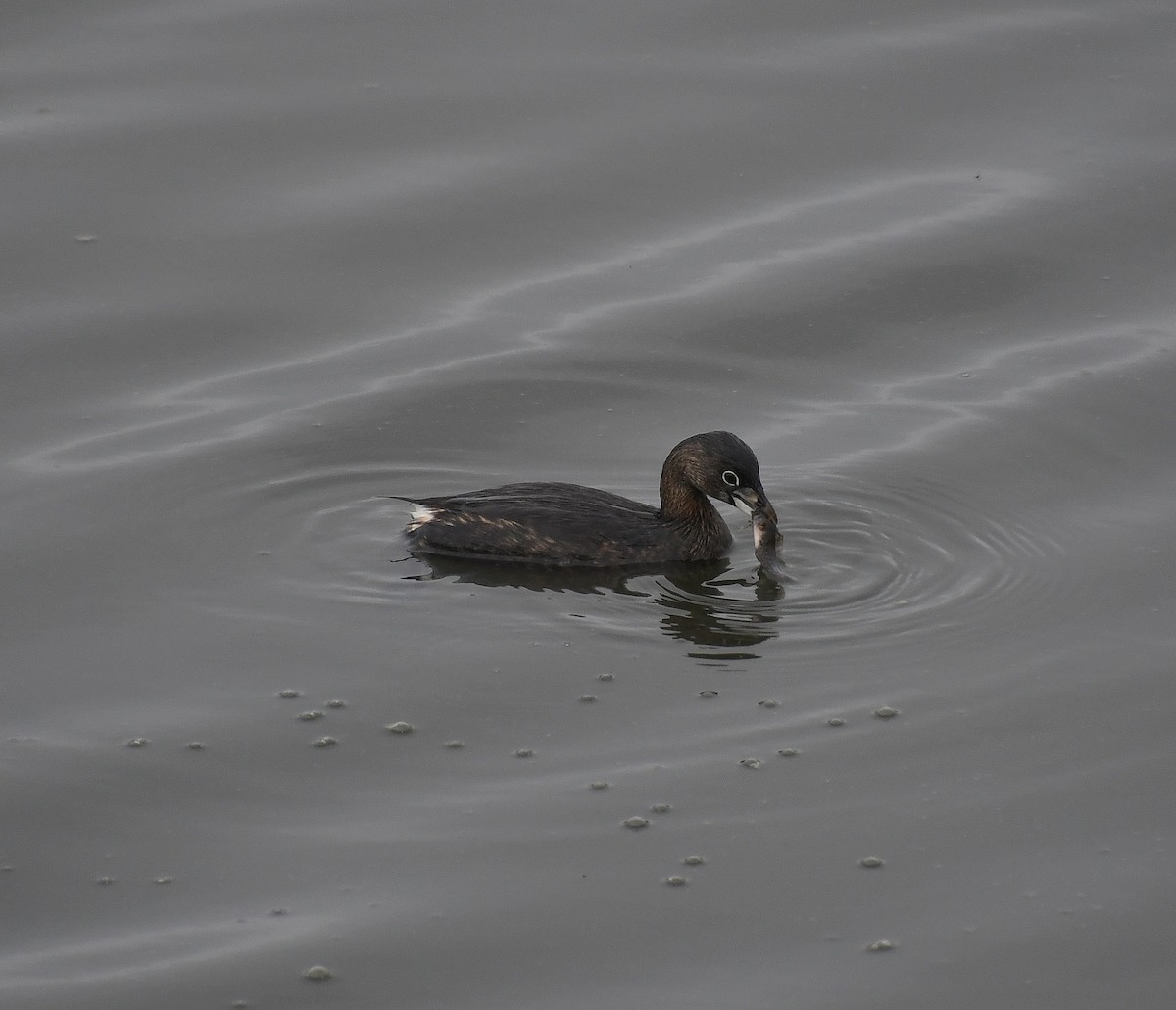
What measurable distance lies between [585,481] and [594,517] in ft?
3.25

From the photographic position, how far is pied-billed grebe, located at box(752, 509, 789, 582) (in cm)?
1111

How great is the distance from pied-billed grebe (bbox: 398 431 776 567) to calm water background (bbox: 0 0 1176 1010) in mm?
252

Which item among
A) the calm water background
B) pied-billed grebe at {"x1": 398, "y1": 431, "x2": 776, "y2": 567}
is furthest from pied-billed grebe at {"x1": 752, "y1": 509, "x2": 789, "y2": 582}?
the calm water background

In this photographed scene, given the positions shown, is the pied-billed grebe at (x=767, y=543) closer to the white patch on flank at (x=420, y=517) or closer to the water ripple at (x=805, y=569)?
the water ripple at (x=805, y=569)

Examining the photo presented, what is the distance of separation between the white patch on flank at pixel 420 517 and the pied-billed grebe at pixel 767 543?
176 cm

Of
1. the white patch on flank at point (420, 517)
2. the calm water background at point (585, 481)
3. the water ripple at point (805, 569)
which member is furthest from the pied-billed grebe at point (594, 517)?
the calm water background at point (585, 481)

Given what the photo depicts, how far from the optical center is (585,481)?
12117 mm

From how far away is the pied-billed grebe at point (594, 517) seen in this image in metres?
11.1

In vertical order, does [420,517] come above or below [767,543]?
above

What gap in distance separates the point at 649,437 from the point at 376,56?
6.22m

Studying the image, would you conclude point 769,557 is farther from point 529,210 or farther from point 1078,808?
point 529,210

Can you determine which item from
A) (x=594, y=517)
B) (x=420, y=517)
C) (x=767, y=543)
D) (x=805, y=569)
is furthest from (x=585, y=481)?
(x=805, y=569)

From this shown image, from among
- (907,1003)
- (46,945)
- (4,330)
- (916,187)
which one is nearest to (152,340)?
(4,330)

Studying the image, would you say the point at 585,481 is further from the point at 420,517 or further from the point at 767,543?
the point at 767,543
